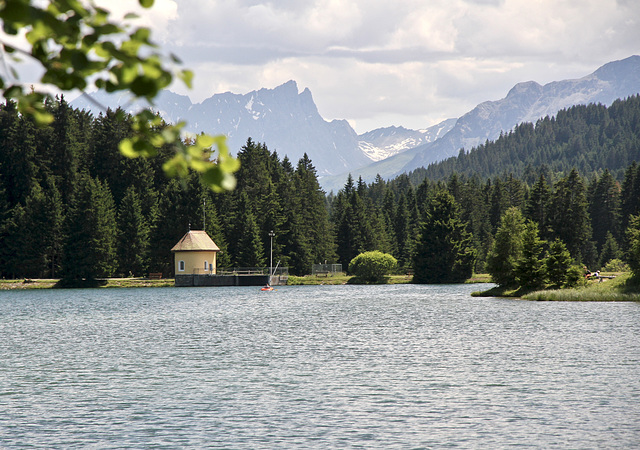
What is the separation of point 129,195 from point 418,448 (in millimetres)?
104600

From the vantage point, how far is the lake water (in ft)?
59.5

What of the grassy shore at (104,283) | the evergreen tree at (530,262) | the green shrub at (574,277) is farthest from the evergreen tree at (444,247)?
the grassy shore at (104,283)

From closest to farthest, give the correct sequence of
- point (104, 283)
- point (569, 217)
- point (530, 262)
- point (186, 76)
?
point (186, 76)
point (530, 262)
point (104, 283)
point (569, 217)

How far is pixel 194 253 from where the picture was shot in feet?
351

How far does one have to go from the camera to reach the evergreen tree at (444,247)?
107625 millimetres

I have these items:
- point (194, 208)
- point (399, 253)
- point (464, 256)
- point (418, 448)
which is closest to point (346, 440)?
point (418, 448)

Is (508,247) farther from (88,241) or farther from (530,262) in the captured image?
(88,241)

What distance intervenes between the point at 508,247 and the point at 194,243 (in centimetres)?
5294

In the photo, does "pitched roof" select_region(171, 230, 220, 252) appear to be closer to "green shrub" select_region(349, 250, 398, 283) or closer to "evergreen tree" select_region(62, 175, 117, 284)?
"evergreen tree" select_region(62, 175, 117, 284)

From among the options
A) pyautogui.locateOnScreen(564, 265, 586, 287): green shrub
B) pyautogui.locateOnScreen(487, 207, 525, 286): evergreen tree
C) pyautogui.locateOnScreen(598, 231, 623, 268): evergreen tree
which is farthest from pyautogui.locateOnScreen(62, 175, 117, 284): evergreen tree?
pyautogui.locateOnScreen(598, 231, 623, 268): evergreen tree

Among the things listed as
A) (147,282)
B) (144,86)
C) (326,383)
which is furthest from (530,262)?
(144,86)

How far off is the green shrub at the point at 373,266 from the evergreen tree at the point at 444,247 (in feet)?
18.9

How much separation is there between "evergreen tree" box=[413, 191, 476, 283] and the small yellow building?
33.9m

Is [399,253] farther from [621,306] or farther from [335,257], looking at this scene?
[621,306]
